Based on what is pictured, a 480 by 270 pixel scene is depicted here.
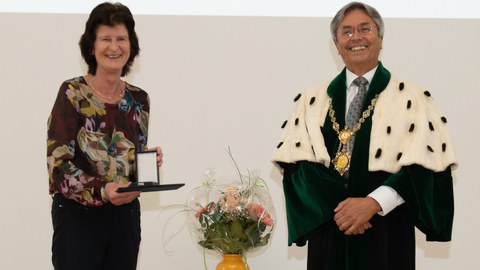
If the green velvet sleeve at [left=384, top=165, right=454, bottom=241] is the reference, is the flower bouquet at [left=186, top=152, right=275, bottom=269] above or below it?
below

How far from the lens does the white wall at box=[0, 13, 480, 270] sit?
452 centimetres

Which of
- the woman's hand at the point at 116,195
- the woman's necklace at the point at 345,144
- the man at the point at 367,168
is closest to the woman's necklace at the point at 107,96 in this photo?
the woman's hand at the point at 116,195

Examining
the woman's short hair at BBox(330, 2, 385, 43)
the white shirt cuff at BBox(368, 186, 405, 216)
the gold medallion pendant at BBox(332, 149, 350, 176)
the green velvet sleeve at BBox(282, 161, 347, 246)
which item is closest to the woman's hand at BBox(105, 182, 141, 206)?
the green velvet sleeve at BBox(282, 161, 347, 246)

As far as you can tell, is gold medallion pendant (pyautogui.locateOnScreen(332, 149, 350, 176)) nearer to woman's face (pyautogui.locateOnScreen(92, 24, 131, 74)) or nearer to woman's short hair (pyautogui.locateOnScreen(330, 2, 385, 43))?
woman's short hair (pyautogui.locateOnScreen(330, 2, 385, 43))

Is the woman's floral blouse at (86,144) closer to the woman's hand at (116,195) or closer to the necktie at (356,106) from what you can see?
the woman's hand at (116,195)

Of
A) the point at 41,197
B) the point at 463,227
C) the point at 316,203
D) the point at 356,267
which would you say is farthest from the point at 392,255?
the point at 41,197

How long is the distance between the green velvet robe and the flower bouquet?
57 centimetres

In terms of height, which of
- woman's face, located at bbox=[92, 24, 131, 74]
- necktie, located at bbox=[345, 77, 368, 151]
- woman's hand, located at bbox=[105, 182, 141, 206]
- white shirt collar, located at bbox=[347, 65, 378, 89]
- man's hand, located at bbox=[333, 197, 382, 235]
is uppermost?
woman's face, located at bbox=[92, 24, 131, 74]

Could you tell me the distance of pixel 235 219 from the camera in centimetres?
364

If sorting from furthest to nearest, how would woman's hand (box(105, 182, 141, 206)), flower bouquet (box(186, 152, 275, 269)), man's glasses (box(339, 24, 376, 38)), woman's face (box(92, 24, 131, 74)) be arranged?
1. flower bouquet (box(186, 152, 275, 269))
2. woman's face (box(92, 24, 131, 74))
3. man's glasses (box(339, 24, 376, 38))
4. woman's hand (box(105, 182, 141, 206))

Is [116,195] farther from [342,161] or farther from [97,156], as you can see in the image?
[342,161]

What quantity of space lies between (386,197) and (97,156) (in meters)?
1.03

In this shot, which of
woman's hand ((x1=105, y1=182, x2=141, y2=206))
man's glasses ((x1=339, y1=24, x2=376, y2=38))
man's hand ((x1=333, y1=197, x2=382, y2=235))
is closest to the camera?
man's hand ((x1=333, y1=197, x2=382, y2=235))

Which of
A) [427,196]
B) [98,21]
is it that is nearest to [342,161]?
[427,196]
